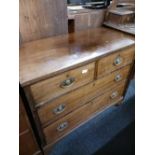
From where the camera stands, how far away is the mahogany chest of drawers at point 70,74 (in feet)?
2.40

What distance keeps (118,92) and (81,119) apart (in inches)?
19.6

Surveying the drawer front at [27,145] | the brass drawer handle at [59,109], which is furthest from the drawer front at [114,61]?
the drawer front at [27,145]

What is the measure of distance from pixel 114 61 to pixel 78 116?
1.82ft

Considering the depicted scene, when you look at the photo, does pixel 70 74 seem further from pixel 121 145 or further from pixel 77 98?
pixel 121 145

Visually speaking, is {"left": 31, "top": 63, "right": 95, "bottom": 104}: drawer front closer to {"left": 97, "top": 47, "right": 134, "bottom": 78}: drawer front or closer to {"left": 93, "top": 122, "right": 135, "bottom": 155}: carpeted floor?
{"left": 97, "top": 47, "right": 134, "bottom": 78}: drawer front

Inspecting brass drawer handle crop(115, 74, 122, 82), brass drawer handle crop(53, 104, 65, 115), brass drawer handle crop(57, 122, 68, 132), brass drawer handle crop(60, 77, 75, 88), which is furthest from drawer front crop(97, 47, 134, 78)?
brass drawer handle crop(57, 122, 68, 132)

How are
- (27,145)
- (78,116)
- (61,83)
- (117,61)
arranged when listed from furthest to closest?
A: (78,116)
(117,61)
(27,145)
(61,83)

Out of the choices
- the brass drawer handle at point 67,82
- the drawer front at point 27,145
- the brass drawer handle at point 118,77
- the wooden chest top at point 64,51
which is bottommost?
the drawer front at point 27,145

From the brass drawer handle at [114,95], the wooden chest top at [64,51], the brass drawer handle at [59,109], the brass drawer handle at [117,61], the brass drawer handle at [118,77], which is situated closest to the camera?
the wooden chest top at [64,51]

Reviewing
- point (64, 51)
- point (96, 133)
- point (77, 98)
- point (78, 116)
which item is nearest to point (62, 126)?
point (78, 116)

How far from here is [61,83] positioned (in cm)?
80

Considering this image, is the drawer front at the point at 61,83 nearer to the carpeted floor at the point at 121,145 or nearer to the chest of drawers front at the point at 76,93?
the chest of drawers front at the point at 76,93
